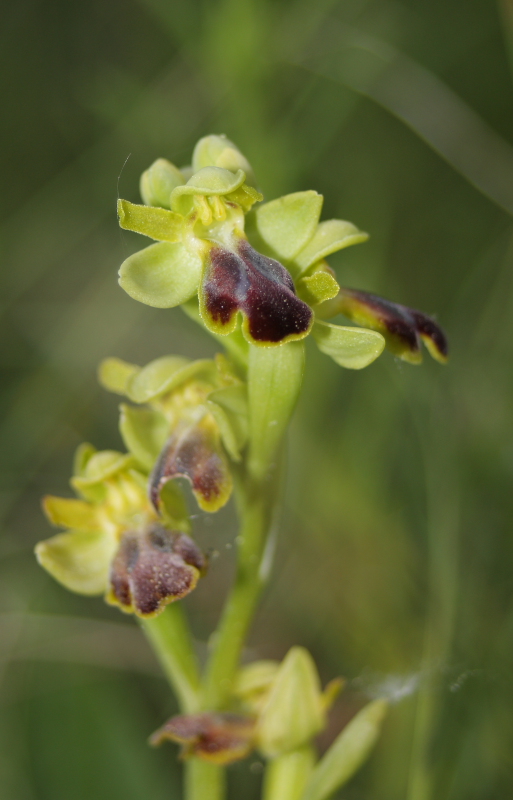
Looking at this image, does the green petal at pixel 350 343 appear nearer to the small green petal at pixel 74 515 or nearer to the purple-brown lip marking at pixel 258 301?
the purple-brown lip marking at pixel 258 301

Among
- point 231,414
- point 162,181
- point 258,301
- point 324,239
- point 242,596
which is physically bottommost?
point 242,596

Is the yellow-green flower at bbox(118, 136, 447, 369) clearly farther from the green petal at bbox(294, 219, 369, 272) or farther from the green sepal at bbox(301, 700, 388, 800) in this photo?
the green sepal at bbox(301, 700, 388, 800)

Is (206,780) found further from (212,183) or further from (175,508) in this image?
(212,183)

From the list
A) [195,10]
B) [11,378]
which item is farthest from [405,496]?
[195,10]

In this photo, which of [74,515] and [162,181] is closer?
[162,181]

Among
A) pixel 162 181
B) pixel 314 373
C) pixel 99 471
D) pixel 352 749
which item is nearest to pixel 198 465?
pixel 99 471

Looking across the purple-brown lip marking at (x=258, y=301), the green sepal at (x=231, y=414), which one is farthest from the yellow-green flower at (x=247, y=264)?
the green sepal at (x=231, y=414)

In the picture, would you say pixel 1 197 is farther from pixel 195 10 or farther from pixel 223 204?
pixel 223 204
